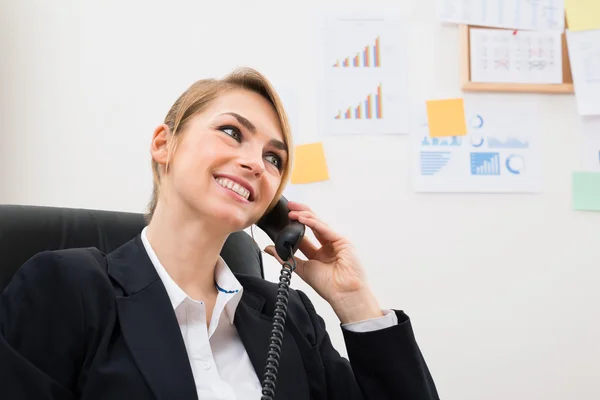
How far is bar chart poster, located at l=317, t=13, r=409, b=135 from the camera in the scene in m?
1.79

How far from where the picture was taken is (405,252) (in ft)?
5.83

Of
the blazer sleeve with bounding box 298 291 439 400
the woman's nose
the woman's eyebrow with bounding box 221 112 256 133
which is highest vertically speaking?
the woman's eyebrow with bounding box 221 112 256 133

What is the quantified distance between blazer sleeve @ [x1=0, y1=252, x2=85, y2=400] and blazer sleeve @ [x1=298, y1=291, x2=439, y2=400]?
0.48 metres

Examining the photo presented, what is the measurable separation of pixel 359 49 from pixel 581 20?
67 cm

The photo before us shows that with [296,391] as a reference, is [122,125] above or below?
above

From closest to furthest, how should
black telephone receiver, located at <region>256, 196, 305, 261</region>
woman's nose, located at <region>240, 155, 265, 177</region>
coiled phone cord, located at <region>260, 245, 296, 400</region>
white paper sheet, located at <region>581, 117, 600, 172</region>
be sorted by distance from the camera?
coiled phone cord, located at <region>260, 245, 296, 400</region>, woman's nose, located at <region>240, 155, 265, 177</region>, black telephone receiver, located at <region>256, 196, 305, 261</region>, white paper sheet, located at <region>581, 117, 600, 172</region>

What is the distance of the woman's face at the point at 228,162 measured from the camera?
1022 mm

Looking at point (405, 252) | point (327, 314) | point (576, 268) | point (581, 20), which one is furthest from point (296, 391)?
point (581, 20)

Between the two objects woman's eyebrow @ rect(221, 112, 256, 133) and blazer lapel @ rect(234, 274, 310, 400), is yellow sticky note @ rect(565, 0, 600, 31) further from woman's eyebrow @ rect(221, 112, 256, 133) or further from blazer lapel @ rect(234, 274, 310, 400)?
blazer lapel @ rect(234, 274, 310, 400)

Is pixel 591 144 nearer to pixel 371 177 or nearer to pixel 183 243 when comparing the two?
pixel 371 177

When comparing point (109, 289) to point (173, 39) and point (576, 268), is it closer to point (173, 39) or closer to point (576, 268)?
point (173, 39)

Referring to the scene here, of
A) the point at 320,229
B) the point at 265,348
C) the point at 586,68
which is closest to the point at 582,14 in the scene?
the point at 586,68

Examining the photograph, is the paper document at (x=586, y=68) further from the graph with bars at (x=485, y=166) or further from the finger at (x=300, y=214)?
the finger at (x=300, y=214)

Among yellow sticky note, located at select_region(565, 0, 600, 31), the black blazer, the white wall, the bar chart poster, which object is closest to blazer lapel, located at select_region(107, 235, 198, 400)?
the black blazer
